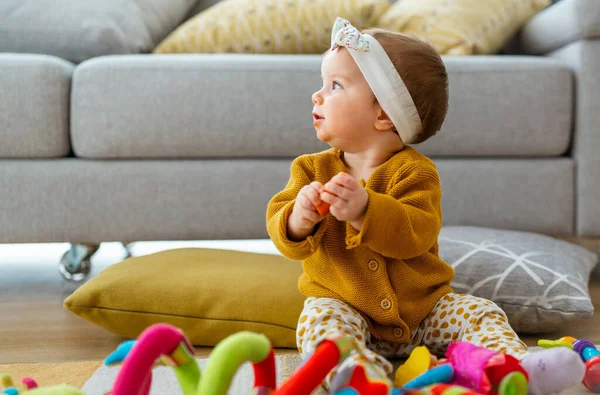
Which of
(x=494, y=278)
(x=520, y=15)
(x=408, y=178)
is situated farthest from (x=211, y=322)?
(x=520, y=15)

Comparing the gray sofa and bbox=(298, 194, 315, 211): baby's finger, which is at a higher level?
bbox=(298, 194, 315, 211): baby's finger

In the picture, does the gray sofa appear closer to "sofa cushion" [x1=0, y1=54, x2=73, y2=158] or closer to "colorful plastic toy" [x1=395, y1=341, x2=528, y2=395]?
"sofa cushion" [x1=0, y1=54, x2=73, y2=158]

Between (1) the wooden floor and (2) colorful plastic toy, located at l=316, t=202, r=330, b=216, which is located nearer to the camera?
(2) colorful plastic toy, located at l=316, t=202, r=330, b=216

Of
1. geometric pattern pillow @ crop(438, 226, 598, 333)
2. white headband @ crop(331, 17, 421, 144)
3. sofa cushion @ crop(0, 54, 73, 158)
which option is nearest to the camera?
white headband @ crop(331, 17, 421, 144)

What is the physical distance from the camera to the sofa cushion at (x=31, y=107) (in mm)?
1541

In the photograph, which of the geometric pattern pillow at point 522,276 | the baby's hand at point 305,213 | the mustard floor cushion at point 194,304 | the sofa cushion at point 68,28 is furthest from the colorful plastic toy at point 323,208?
the sofa cushion at point 68,28

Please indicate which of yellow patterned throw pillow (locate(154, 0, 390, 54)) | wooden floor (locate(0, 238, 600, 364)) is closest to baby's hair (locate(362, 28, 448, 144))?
wooden floor (locate(0, 238, 600, 364))

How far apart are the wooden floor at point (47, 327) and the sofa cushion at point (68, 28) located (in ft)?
2.02

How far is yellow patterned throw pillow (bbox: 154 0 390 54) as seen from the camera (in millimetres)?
1922

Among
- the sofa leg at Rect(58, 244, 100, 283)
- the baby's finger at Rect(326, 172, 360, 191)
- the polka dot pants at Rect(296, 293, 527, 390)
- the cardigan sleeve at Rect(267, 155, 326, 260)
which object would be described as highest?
the baby's finger at Rect(326, 172, 360, 191)

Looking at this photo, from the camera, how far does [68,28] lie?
185 cm

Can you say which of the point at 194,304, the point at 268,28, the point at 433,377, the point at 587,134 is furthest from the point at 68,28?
the point at 433,377

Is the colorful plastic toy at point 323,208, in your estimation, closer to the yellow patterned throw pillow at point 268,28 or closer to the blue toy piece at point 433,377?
the blue toy piece at point 433,377

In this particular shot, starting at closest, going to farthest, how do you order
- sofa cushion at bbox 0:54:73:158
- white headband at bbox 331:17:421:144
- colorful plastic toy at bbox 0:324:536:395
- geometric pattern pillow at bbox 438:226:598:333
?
colorful plastic toy at bbox 0:324:536:395 < white headband at bbox 331:17:421:144 < geometric pattern pillow at bbox 438:226:598:333 < sofa cushion at bbox 0:54:73:158
